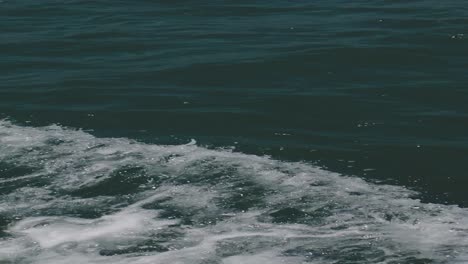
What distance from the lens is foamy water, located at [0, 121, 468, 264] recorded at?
36.0 feet

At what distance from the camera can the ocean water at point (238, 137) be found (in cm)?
1137

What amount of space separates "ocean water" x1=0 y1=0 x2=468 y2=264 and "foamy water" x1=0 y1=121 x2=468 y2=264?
0.09 feet

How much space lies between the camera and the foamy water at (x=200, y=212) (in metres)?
11.0

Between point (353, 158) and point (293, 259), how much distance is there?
347 cm

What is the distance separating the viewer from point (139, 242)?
11344mm

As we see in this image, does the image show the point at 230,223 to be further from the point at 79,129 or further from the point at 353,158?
the point at 79,129

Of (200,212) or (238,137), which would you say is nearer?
(200,212)

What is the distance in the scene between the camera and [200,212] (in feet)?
39.8

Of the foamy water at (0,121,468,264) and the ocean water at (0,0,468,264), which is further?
the ocean water at (0,0,468,264)

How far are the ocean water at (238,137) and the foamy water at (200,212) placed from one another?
29mm

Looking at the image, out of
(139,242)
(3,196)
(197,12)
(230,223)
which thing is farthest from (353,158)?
(197,12)

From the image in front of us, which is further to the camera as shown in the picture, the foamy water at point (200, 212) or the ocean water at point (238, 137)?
the ocean water at point (238, 137)

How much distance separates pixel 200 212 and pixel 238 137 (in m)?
2.97

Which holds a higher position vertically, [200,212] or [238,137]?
[238,137]
